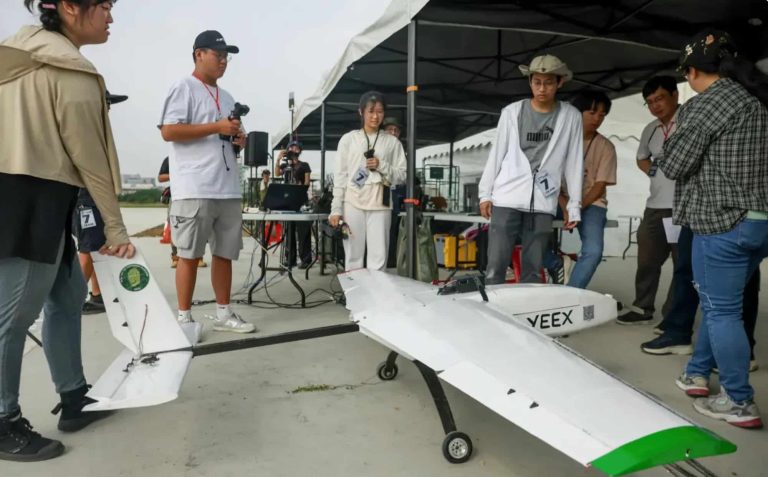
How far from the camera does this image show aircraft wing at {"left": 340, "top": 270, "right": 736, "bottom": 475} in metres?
1.18

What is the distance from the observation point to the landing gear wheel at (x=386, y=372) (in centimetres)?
267

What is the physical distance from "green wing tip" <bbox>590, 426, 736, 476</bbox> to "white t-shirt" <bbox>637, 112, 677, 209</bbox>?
9.17ft

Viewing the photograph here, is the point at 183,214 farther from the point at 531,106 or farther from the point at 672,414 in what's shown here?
the point at 672,414

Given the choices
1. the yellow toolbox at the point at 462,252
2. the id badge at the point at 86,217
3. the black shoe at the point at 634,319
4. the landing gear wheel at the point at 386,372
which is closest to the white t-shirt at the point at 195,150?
the id badge at the point at 86,217

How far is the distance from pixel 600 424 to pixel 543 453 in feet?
2.48

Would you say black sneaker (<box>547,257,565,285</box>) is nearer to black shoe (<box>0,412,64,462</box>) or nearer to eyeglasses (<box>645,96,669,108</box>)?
eyeglasses (<box>645,96,669,108</box>)

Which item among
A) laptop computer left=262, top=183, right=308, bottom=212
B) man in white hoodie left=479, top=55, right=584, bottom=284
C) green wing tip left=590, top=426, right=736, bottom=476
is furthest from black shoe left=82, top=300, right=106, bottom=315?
green wing tip left=590, top=426, right=736, bottom=476

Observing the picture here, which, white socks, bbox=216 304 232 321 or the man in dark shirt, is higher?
the man in dark shirt

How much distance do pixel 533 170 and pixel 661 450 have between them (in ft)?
6.87

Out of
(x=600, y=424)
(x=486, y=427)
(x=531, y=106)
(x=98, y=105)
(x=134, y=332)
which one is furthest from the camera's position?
(x=531, y=106)

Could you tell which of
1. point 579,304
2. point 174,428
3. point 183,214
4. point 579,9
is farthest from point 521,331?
point 579,9

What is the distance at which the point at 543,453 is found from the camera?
1908 millimetres

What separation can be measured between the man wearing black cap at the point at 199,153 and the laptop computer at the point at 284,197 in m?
0.97

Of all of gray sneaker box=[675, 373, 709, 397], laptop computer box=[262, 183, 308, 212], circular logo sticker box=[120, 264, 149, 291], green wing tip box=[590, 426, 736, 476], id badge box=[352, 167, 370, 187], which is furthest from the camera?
laptop computer box=[262, 183, 308, 212]
